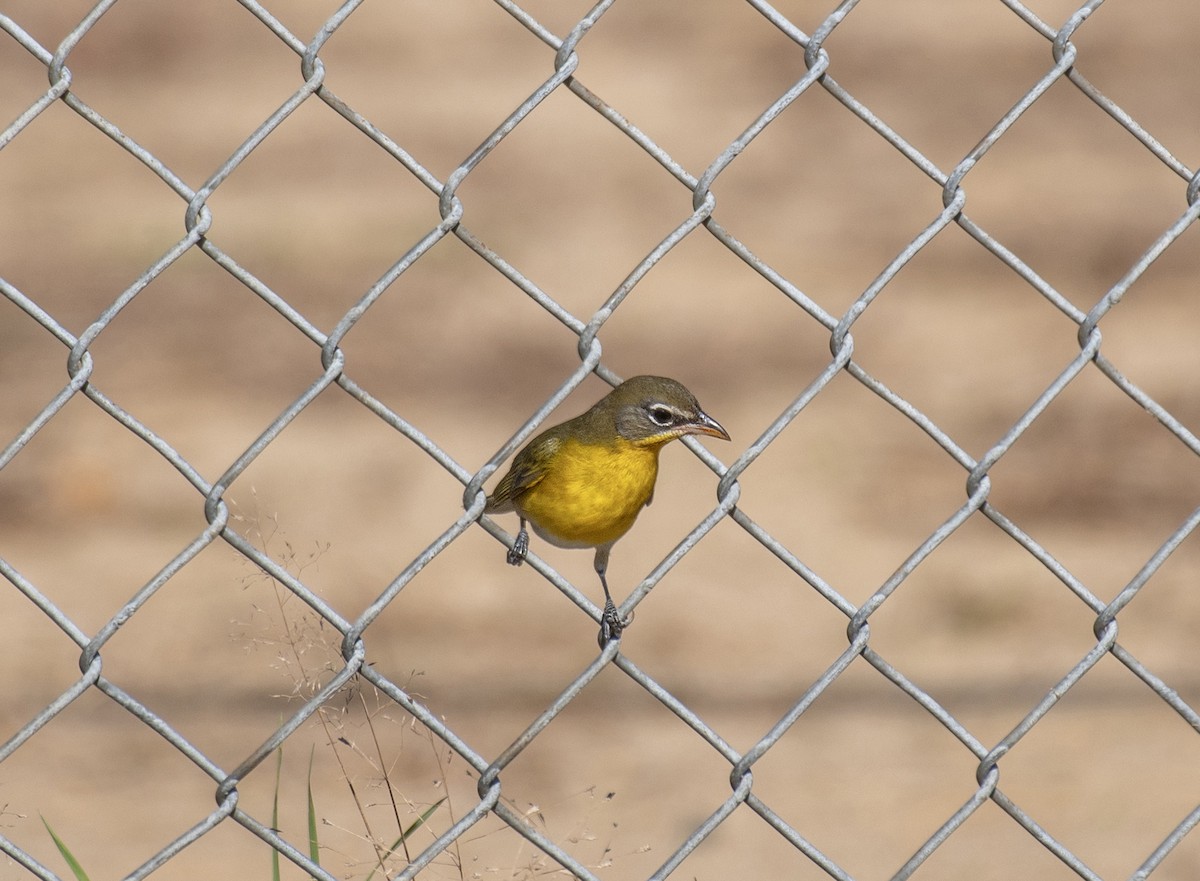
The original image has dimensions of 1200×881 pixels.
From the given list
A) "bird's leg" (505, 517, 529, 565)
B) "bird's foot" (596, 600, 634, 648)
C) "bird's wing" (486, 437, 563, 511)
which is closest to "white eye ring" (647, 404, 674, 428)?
"bird's wing" (486, 437, 563, 511)

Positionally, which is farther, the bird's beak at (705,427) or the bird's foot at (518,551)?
the bird's beak at (705,427)

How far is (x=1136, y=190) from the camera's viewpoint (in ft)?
29.3

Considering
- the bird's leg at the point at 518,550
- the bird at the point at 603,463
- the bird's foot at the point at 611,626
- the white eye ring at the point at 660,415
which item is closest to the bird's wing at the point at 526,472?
the bird at the point at 603,463

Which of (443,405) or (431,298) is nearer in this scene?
(443,405)

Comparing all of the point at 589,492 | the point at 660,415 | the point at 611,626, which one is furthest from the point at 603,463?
the point at 611,626

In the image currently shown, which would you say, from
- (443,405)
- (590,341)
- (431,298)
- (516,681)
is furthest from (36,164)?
(590,341)

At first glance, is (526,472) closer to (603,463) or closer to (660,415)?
(603,463)

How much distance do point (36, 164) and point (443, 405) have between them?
10.8 ft

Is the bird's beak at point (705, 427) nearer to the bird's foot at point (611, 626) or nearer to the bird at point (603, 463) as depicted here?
the bird at point (603, 463)

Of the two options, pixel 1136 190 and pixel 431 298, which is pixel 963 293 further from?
pixel 431 298

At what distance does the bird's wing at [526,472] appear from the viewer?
3.87 m

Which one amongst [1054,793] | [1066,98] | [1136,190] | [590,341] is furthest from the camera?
[1066,98]

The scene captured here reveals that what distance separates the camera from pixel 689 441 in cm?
277

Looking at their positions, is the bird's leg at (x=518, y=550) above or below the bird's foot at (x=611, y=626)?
above
